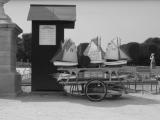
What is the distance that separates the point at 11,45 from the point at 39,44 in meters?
1.59

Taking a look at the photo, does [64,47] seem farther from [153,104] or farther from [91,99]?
[153,104]

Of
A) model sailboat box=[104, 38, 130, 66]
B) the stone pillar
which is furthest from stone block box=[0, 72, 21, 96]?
model sailboat box=[104, 38, 130, 66]

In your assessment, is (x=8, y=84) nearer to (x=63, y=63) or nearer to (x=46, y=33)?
(x=63, y=63)

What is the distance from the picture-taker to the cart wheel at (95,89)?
37.4ft

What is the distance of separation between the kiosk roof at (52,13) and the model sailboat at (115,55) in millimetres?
2005

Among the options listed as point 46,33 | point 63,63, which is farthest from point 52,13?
point 63,63

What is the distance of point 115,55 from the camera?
11.8m

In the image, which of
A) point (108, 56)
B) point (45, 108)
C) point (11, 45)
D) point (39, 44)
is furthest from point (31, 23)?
point (45, 108)

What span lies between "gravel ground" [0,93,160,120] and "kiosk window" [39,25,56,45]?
2.20 m

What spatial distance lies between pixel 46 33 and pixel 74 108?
15.3ft

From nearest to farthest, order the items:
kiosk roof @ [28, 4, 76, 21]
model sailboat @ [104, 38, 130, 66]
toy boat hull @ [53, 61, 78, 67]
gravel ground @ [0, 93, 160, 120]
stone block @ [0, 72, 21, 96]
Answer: gravel ground @ [0, 93, 160, 120] < toy boat hull @ [53, 61, 78, 67] < model sailboat @ [104, 38, 130, 66] < stone block @ [0, 72, 21, 96] < kiosk roof @ [28, 4, 76, 21]

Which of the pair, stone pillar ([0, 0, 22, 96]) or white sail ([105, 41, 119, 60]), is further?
stone pillar ([0, 0, 22, 96])

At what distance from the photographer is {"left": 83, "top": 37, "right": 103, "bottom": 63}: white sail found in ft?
38.1

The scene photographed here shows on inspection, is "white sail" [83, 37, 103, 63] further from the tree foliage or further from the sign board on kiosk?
the tree foliage
